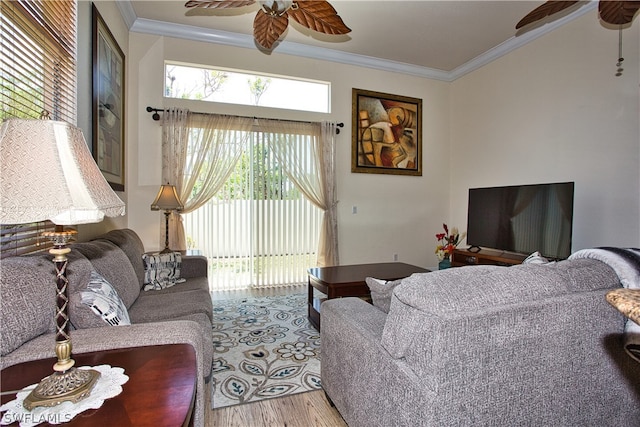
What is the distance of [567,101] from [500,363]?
3.68m

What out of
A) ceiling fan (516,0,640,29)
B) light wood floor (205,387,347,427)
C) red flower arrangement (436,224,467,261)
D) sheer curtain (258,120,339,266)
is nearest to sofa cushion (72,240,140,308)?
light wood floor (205,387,347,427)

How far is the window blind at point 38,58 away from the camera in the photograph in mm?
1424

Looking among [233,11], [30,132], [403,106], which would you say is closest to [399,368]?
[30,132]

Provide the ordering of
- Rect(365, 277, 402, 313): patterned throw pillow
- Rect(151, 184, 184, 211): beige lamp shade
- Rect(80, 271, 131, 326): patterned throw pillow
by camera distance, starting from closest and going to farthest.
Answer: Rect(80, 271, 131, 326): patterned throw pillow → Rect(365, 277, 402, 313): patterned throw pillow → Rect(151, 184, 184, 211): beige lamp shade

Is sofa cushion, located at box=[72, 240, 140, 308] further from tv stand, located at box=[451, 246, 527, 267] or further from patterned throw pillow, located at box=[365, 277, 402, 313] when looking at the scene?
tv stand, located at box=[451, 246, 527, 267]

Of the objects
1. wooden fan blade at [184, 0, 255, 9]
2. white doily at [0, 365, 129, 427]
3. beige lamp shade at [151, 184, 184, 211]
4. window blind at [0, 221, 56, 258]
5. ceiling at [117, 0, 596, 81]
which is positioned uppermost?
A: ceiling at [117, 0, 596, 81]

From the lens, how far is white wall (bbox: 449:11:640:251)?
2938mm

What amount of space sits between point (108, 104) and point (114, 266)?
1.73 metres

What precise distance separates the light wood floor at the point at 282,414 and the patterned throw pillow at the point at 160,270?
1084mm

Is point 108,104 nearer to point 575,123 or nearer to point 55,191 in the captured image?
point 55,191

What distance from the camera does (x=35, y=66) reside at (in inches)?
65.7

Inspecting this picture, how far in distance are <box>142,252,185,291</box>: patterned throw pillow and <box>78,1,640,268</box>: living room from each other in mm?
514

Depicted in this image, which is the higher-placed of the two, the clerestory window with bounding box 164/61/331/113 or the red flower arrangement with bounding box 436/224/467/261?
the clerestory window with bounding box 164/61/331/113

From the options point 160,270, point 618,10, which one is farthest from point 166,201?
point 618,10
